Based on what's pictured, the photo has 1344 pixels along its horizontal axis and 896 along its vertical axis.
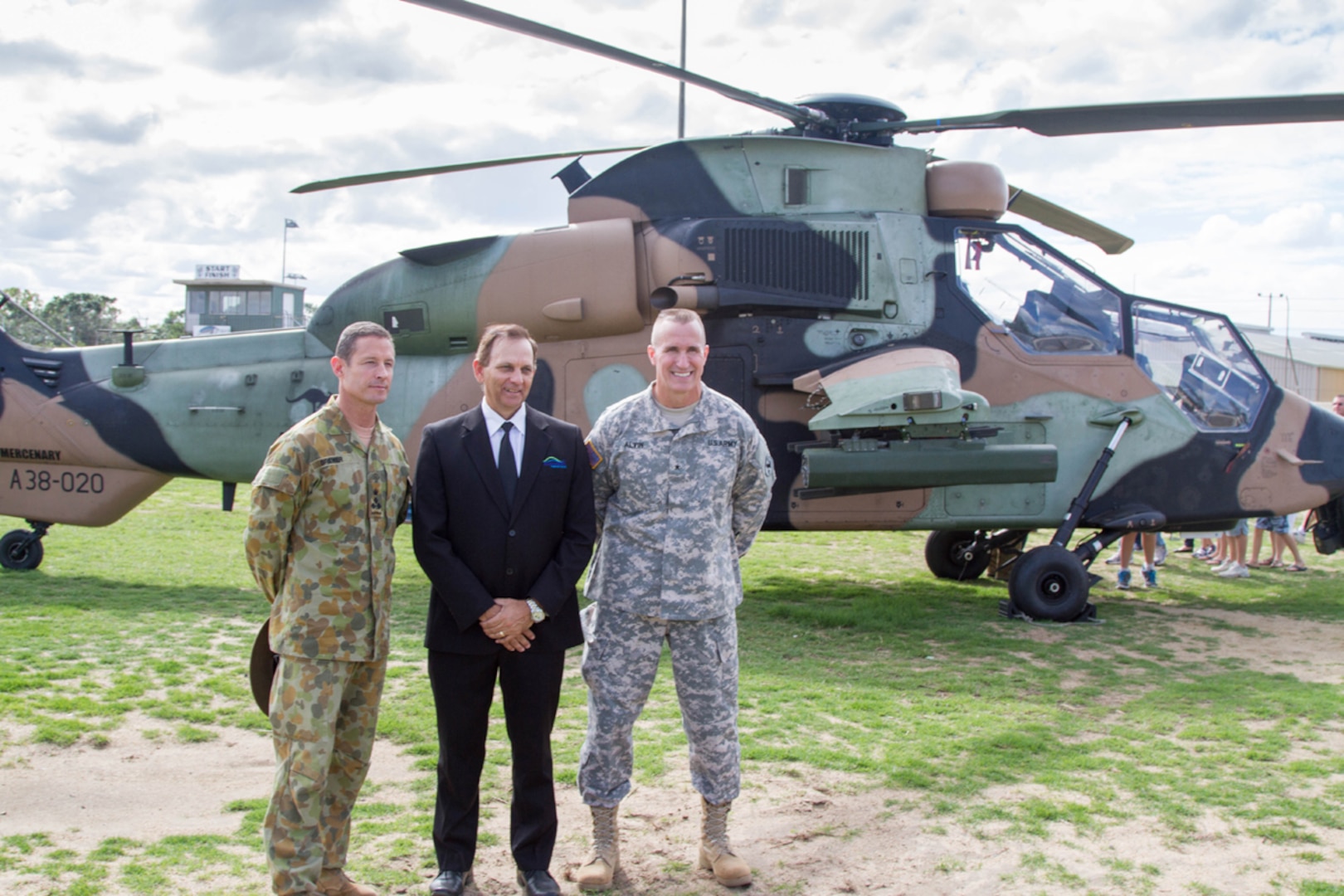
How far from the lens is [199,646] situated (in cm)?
662

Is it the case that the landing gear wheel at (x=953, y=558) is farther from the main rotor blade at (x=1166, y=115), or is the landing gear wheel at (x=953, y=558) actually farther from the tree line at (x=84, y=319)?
the tree line at (x=84, y=319)

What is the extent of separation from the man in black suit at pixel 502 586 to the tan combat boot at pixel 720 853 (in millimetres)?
525

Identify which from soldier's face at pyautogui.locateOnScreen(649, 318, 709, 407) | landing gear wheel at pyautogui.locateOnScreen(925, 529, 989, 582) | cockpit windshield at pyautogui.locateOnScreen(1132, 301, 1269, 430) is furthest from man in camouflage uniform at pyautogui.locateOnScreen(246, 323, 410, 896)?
landing gear wheel at pyautogui.locateOnScreen(925, 529, 989, 582)

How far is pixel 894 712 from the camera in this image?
537 centimetres

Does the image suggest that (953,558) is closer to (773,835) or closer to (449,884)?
A: (773,835)

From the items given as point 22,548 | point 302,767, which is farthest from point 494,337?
point 22,548

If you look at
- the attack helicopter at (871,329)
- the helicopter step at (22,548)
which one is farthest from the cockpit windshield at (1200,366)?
the helicopter step at (22,548)

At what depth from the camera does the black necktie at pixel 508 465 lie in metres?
3.47

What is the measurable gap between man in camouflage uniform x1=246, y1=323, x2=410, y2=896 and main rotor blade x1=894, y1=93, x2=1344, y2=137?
216 inches

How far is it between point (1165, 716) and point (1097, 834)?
5.71 feet

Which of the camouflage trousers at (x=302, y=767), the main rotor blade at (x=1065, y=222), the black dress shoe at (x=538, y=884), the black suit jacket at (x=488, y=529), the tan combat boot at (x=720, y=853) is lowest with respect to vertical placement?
the black dress shoe at (x=538, y=884)

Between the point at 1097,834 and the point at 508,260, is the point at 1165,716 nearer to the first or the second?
the point at 1097,834

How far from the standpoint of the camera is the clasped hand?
3.35 m

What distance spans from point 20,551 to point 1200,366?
32.7 ft
